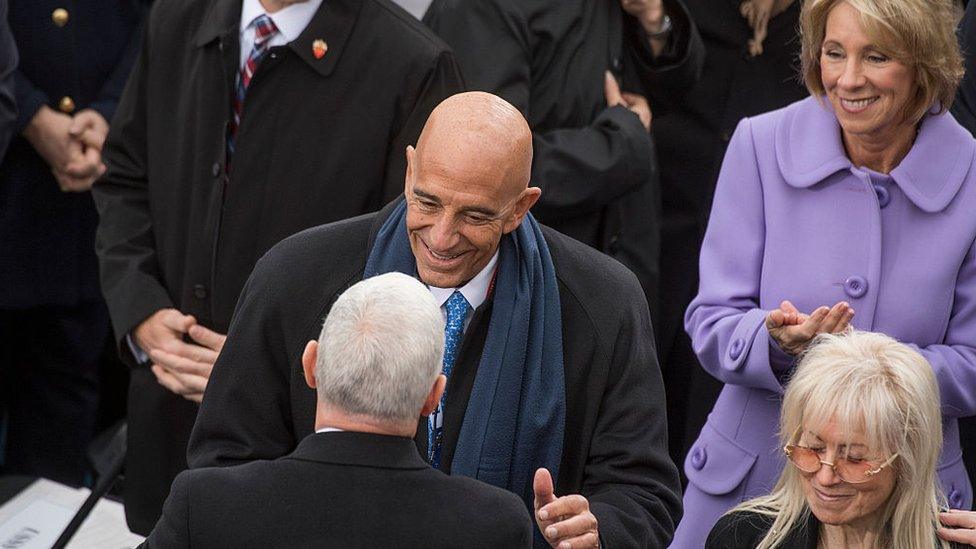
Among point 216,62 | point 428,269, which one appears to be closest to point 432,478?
point 428,269

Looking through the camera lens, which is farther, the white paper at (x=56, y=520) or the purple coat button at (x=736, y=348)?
the white paper at (x=56, y=520)

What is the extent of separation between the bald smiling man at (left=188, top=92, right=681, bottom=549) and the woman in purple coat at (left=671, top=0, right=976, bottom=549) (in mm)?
449

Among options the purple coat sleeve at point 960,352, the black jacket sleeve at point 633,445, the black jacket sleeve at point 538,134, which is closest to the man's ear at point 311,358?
the black jacket sleeve at point 633,445

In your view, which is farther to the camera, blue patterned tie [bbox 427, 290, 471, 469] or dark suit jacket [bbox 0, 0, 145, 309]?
dark suit jacket [bbox 0, 0, 145, 309]

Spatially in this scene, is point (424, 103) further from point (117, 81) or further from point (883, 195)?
point (117, 81)

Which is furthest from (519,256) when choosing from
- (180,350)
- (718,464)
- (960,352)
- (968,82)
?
(968,82)

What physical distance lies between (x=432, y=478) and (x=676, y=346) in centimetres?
266

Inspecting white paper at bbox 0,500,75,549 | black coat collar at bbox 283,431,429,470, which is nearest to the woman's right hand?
black coat collar at bbox 283,431,429,470

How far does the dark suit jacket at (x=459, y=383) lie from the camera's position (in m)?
3.02

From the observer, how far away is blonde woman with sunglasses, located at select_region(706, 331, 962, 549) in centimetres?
304

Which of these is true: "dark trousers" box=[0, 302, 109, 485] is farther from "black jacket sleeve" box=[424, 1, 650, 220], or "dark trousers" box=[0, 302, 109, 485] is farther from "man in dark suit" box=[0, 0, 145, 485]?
"black jacket sleeve" box=[424, 1, 650, 220]

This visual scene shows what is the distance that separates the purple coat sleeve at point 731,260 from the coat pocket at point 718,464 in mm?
142

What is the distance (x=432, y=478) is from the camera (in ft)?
8.13

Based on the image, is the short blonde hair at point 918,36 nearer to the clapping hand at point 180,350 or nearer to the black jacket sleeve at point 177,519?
the clapping hand at point 180,350
